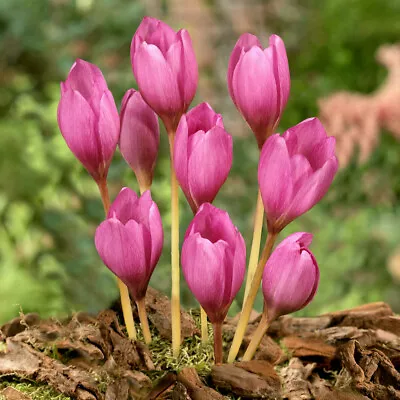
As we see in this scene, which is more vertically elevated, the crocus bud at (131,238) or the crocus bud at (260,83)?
the crocus bud at (260,83)

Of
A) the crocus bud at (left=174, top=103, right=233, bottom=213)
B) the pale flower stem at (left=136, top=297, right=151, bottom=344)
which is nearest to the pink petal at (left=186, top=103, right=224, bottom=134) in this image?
the crocus bud at (left=174, top=103, right=233, bottom=213)

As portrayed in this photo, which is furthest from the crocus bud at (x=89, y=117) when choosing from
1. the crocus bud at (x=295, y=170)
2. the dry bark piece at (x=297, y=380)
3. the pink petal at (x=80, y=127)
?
the dry bark piece at (x=297, y=380)

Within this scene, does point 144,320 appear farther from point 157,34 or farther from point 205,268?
point 157,34

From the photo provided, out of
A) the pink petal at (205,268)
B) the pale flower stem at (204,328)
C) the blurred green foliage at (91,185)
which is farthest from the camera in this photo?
the blurred green foliage at (91,185)

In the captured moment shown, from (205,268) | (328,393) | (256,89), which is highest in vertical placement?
(256,89)

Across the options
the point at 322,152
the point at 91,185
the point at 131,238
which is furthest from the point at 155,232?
the point at 91,185

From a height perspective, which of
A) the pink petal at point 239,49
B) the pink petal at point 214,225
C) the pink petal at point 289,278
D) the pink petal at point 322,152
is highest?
the pink petal at point 239,49

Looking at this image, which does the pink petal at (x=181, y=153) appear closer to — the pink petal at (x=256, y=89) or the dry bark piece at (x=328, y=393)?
the pink petal at (x=256, y=89)
